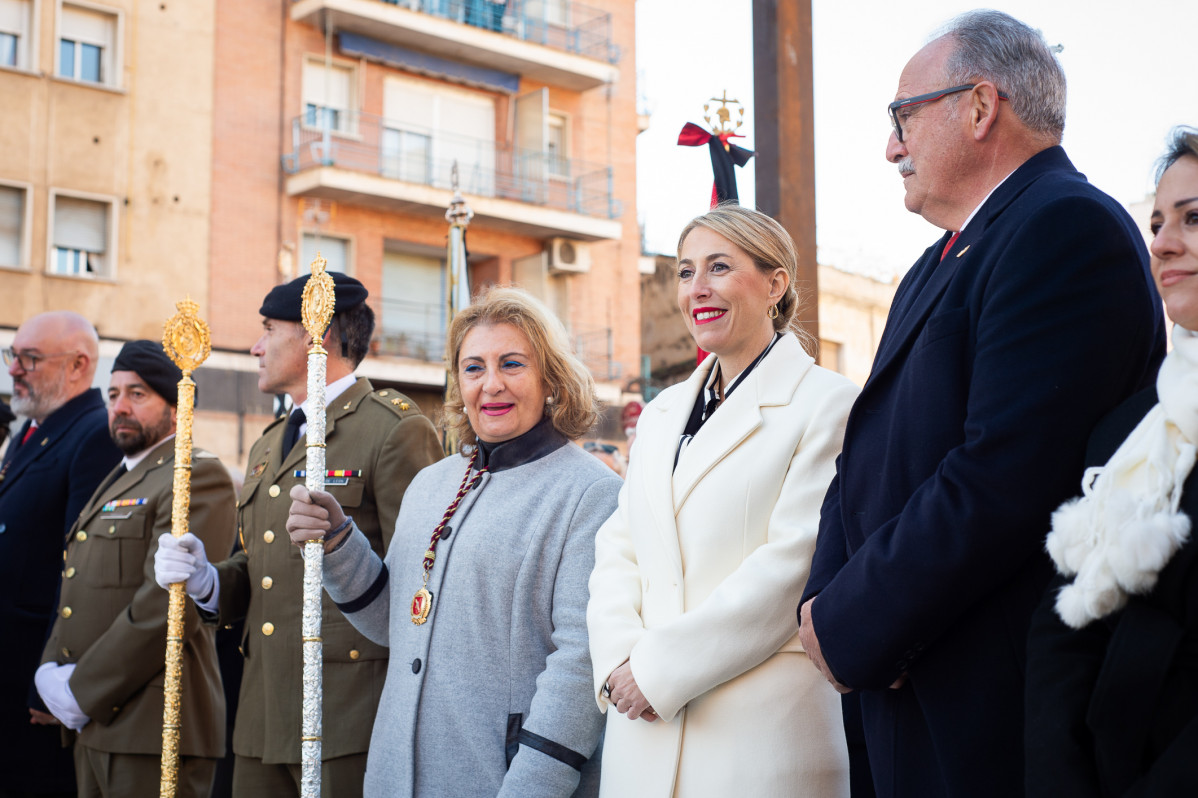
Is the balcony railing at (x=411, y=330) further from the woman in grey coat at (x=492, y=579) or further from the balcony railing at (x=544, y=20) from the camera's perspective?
the woman in grey coat at (x=492, y=579)

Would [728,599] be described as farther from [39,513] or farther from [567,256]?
[567,256]

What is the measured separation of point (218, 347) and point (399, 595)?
15076 millimetres

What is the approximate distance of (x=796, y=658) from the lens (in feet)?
9.00

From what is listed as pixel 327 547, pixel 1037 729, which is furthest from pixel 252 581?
pixel 1037 729

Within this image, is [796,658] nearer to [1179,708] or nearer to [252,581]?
[1179,708]

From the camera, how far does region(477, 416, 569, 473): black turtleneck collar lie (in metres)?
3.45

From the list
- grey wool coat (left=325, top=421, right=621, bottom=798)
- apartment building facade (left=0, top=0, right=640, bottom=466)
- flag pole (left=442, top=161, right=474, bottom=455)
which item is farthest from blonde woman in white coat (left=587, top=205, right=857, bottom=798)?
apartment building facade (left=0, top=0, right=640, bottom=466)

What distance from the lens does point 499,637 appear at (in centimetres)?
317

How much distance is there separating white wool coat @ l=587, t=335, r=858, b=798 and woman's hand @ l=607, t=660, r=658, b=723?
3cm

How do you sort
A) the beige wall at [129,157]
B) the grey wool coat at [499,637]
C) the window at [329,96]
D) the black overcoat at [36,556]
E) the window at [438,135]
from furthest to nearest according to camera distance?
the window at [438,135] < the window at [329,96] < the beige wall at [129,157] < the black overcoat at [36,556] < the grey wool coat at [499,637]

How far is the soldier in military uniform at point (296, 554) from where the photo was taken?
367 centimetres

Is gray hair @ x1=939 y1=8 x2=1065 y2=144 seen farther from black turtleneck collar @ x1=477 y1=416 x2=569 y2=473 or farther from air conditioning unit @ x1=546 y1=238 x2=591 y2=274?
air conditioning unit @ x1=546 y1=238 x2=591 y2=274

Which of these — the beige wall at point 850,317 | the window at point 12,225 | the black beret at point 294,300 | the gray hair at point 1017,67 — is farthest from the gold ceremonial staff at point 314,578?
the beige wall at point 850,317

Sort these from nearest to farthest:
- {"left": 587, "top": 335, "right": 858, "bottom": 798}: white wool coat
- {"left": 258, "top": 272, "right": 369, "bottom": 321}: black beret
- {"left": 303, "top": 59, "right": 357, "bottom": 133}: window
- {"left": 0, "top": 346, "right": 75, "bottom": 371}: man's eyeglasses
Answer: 1. {"left": 587, "top": 335, "right": 858, "bottom": 798}: white wool coat
2. {"left": 258, "top": 272, "right": 369, "bottom": 321}: black beret
3. {"left": 0, "top": 346, "right": 75, "bottom": 371}: man's eyeglasses
4. {"left": 303, "top": 59, "right": 357, "bottom": 133}: window
